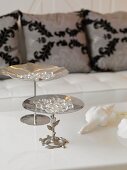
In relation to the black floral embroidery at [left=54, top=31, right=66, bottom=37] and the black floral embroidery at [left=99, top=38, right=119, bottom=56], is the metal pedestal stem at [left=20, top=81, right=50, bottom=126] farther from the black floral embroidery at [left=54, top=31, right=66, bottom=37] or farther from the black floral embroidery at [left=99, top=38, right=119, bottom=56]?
the black floral embroidery at [left=99, top=38, right=119, bottom=56]

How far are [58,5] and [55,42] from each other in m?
0.50

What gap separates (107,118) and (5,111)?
0.48 metres

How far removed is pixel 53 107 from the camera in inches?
57.2

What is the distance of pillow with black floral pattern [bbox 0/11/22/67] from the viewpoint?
229 centimetres

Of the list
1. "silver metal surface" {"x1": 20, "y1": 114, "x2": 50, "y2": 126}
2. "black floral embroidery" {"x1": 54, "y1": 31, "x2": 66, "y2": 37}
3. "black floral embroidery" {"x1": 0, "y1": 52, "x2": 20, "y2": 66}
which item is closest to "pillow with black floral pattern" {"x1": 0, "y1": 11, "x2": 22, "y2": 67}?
"black floral embroidery" {"x1": 0, "y1": 52, "x2": 20, "y2": 66}

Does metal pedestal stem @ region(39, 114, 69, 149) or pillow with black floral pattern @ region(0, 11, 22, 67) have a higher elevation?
pillow with black floral pattern @ region(0, 11, 22, 67)

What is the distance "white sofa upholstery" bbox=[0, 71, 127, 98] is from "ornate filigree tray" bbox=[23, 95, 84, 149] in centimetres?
46

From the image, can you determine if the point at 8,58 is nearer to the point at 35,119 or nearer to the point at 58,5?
the point at 58,5

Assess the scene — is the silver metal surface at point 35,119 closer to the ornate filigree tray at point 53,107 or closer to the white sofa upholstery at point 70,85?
the ornate filigree tray at point 53,107

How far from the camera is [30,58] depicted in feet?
7.83

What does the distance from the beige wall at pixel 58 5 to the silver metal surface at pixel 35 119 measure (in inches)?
51.3

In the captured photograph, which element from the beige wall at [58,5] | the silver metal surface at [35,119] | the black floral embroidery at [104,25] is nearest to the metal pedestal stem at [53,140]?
the silver metal surface at [35,119]

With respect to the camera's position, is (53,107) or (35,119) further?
(35,119)

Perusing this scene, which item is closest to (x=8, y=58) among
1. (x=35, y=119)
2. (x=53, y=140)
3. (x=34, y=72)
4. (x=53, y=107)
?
(x=34, y=72)
